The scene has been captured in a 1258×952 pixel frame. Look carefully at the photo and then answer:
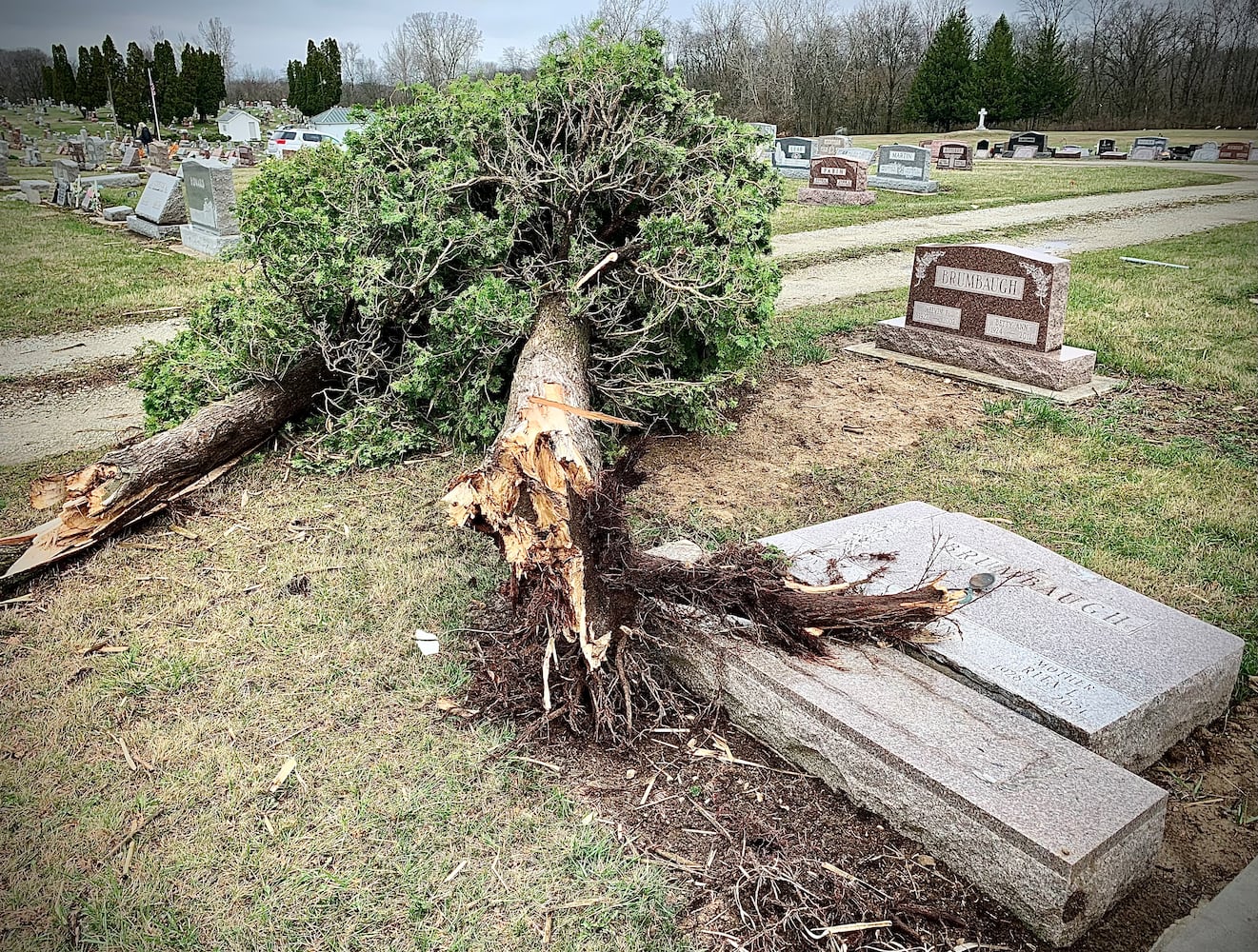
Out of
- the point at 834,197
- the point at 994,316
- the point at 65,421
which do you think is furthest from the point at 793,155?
the point at 65,421

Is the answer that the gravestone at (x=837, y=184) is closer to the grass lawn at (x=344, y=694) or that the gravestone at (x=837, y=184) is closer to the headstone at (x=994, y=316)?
the headstone at (x=994, y=316)

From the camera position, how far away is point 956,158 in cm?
2966

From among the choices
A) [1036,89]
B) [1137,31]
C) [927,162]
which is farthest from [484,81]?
[1036,89]

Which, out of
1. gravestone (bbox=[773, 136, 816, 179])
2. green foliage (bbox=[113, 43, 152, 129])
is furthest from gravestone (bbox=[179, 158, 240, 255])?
green foliage (bbox=[113, 43, 152, 129])

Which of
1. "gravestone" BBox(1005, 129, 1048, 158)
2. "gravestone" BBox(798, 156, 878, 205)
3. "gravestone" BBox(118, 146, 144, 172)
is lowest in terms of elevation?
"gravestone" BBox(798, 156, 878, 205)

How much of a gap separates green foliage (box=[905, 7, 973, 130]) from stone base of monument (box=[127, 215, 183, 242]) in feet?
149

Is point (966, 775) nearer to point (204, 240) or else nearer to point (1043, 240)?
point (204, 240)

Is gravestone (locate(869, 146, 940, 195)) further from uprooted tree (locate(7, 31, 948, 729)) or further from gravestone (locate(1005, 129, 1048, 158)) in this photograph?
gravestone (locate(1005, 129, 1048, 158))

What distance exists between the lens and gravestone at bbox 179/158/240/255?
533 inches

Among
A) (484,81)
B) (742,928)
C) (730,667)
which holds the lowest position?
(742,928)

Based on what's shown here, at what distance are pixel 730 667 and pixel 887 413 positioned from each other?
4.16 meters

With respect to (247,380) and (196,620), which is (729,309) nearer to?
(247,380)

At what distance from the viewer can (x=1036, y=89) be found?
4841cm

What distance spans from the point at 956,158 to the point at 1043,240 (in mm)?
16337
